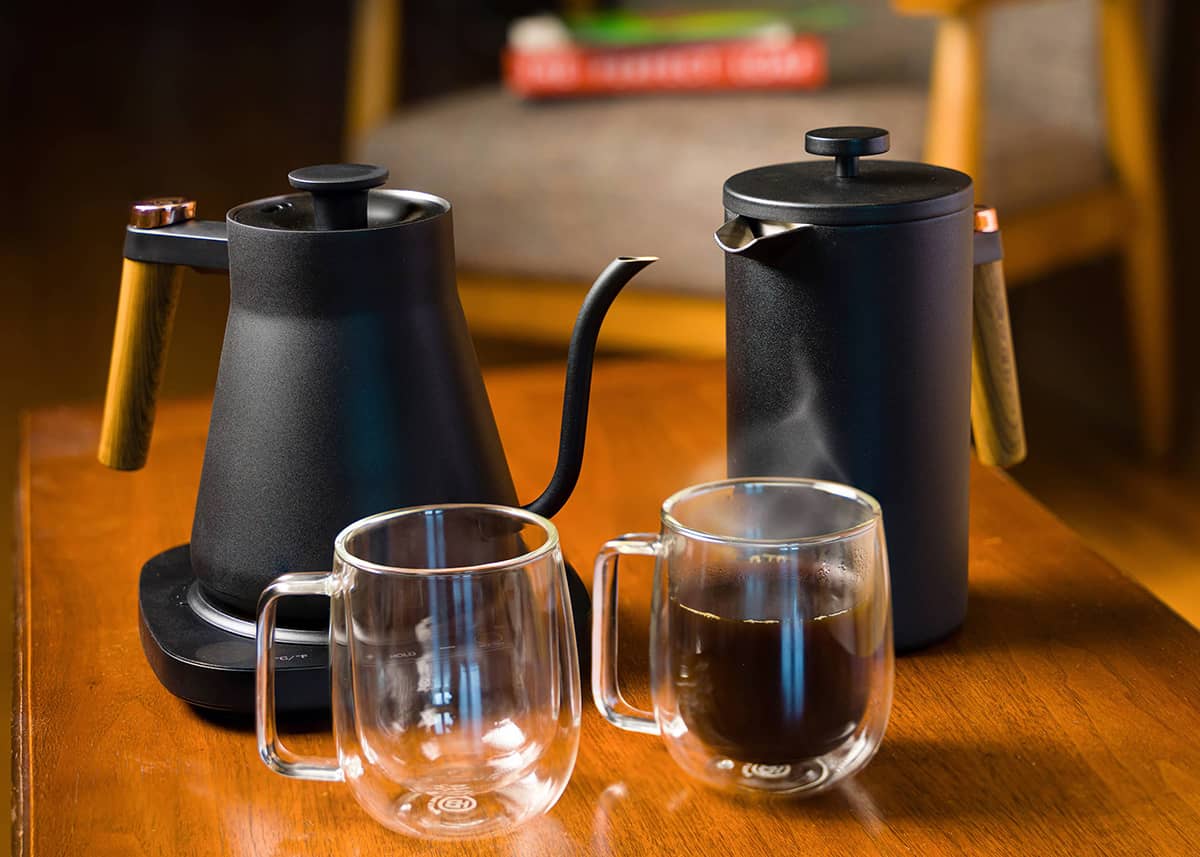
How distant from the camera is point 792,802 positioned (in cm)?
47

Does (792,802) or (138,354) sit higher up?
(138,354)

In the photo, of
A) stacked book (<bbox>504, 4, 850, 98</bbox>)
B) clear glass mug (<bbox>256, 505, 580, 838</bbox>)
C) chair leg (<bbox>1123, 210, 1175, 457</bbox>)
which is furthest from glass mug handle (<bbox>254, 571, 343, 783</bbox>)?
chair leg (<bbox>1123, 210, 1175, 457</bbox>)

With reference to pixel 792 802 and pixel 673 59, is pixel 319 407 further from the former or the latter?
pixel 673 59

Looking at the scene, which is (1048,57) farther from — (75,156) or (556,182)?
(75,156)

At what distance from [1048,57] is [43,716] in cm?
138

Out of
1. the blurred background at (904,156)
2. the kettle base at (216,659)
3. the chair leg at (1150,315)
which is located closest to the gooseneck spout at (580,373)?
the kettle base at (216,659)

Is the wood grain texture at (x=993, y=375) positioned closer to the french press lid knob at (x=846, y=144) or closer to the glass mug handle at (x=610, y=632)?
the french press lid knob at (x=846, y=144)

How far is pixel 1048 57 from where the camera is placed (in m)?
1.60

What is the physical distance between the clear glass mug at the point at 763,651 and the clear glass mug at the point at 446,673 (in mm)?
29

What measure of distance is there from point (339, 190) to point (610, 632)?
7.4 inches

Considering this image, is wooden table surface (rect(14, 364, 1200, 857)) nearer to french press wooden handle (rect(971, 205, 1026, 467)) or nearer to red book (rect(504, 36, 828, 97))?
french press wooden handle (rect(971, 205, 1026, 467))

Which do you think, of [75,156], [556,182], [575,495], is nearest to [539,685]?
[575,495]

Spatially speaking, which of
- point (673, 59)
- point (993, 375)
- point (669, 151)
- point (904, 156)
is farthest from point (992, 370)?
point (673, 59)

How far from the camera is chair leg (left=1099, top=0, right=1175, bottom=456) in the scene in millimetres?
1533
